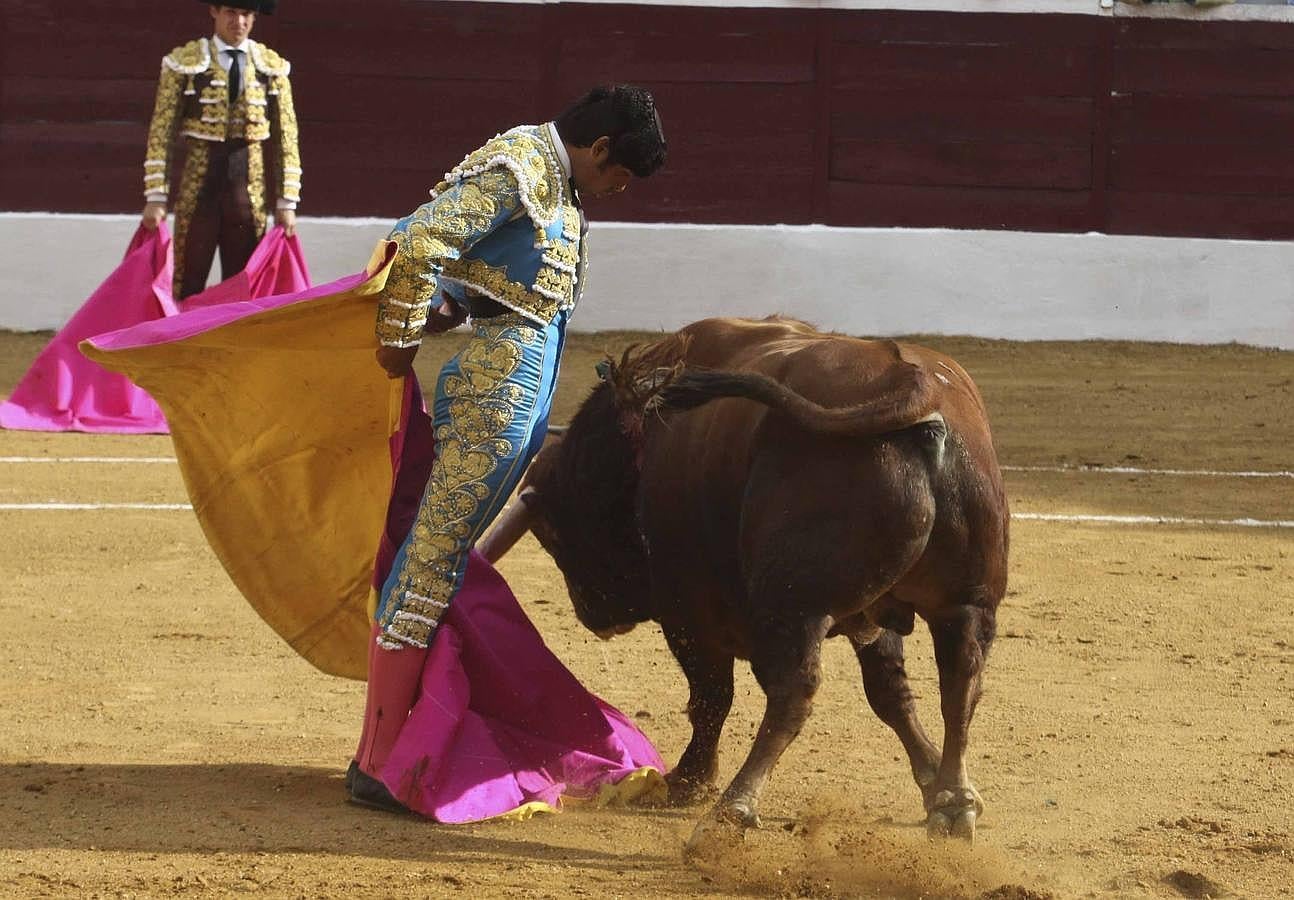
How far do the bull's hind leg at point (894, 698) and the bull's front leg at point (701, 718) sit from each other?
0.24m

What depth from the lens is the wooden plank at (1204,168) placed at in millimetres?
9555

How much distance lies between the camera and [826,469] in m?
2.81

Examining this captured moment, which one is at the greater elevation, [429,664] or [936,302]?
[429,664]

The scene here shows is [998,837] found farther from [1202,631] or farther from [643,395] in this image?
[1202,631]

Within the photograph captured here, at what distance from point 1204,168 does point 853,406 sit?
7334 mm

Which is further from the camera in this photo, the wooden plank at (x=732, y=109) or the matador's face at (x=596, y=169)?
the wooden plank at (x=732, y=109)

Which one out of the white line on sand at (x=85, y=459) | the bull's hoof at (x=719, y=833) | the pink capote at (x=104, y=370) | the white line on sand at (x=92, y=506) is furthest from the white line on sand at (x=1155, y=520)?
the bull's hoof at (x=719, y=833)

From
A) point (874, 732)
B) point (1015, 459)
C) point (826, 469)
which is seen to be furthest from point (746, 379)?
point (1015, 459)

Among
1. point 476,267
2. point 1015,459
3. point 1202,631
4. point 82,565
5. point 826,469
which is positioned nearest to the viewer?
point 826,469

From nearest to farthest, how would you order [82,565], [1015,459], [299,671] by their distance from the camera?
[299,671] → [82,565] → [1015,459]

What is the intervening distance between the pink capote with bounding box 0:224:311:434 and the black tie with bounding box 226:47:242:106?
1.72ft

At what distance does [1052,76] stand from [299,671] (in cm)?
650

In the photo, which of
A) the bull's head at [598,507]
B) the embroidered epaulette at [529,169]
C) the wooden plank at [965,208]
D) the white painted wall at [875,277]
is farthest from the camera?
the wooden plank at [965,208]

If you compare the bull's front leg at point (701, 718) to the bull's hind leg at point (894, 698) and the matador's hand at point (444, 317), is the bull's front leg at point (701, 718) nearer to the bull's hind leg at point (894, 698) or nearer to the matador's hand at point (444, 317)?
the bull's hind leg at point (894, 698)
